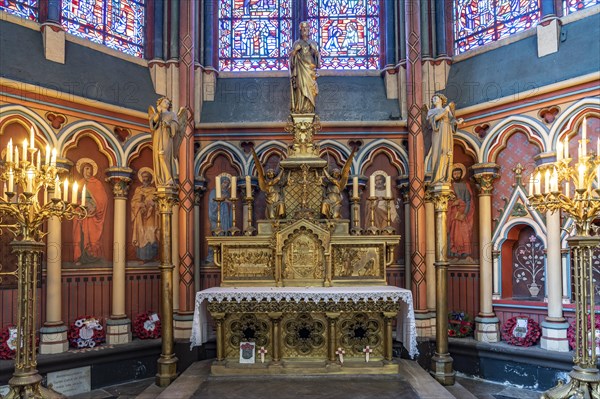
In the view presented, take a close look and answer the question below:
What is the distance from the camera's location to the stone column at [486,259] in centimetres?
980

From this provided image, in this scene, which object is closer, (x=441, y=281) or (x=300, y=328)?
(x=300, y=328)

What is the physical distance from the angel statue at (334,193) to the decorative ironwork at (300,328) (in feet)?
6.10

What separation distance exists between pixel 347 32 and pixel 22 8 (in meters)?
6.38

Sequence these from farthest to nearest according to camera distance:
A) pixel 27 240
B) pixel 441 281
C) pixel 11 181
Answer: pixel 441 281
pixel 27 240
pixel 11 181

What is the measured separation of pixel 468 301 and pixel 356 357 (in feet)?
9.51

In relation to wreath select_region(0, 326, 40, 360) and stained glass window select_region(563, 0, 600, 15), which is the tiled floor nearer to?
wreath select_region(0, 326, 40, 360)

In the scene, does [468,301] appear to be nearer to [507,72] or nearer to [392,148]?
[392,148]

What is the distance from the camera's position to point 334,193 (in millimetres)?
9750

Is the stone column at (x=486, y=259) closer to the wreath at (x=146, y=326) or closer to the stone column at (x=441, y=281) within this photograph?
the stone column at (x=441, y=281)

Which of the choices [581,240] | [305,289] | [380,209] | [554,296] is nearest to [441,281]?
[554,296]

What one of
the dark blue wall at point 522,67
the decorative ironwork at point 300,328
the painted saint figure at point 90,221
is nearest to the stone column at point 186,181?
the painted saint figure at point 90,221

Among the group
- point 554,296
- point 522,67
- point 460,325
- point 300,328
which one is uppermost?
point 522,67

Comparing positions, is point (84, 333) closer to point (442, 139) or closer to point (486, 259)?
point (442, 139)

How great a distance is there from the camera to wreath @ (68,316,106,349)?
30.5 feet
